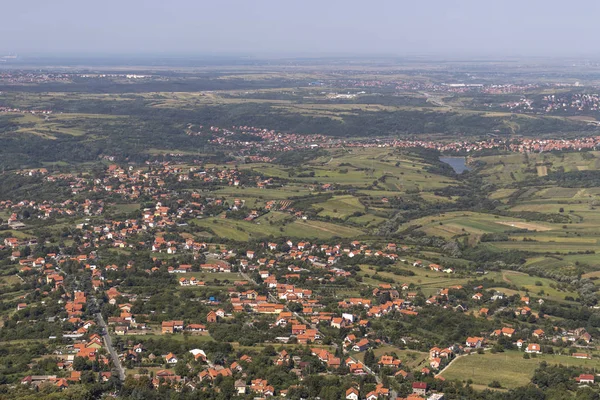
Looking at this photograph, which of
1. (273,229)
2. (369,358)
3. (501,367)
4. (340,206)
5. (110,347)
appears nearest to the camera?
(501,367)

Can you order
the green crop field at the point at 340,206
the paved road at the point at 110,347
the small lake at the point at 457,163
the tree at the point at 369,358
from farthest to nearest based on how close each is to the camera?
the small lake at the point at 457,163, the green crop field at the point at 340,206, the tree at the point at 369,358, the paved road at the point at 110,347

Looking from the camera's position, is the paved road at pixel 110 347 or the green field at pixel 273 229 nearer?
the paved road at pixel 110 347

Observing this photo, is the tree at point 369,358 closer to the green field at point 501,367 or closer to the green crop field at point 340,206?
the green field at point 501,367

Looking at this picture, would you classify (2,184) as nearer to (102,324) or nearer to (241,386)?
(102,324)

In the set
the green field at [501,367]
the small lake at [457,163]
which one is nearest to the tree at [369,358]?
the green field at [501,367]

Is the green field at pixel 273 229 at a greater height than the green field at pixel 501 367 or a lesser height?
lesser

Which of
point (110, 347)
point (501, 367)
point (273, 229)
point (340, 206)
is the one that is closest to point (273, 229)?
point (273, 229)

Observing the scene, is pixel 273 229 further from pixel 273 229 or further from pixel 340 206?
pixel 340 206

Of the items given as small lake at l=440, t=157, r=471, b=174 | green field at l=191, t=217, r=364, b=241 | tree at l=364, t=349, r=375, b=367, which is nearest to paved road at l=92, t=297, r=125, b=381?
tree at l=364, t=349, r=375, b=367
